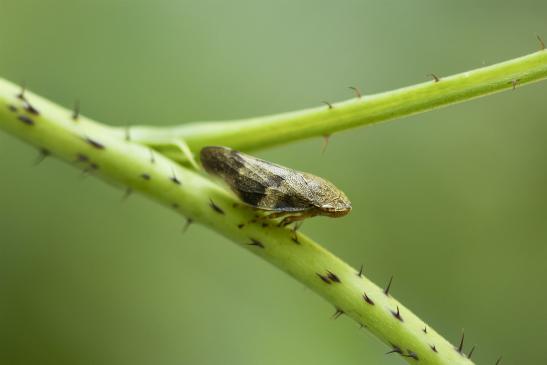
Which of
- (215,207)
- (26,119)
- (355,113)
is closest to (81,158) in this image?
(26,119)

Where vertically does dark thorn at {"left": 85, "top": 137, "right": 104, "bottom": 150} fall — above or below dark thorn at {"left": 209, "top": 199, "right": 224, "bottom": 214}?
above

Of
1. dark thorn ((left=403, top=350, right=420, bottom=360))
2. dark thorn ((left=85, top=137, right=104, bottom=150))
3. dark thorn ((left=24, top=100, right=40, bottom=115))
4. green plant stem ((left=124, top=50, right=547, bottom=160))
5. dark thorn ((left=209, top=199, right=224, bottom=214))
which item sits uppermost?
green plant stem ((left=124, top=50, right=547, bottom=160))

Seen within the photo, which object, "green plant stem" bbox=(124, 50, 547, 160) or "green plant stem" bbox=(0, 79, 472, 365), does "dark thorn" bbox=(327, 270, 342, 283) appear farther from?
"green plant stem" bbox=(124, 50, 547, 160)

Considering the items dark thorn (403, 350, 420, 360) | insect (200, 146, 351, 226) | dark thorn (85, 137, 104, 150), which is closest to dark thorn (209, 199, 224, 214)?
insect (200, 146, 351, 226)

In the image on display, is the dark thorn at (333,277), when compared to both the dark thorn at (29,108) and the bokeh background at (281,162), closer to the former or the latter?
the dark thorn at (29,108)

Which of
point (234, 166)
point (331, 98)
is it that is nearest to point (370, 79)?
point (331, 98)

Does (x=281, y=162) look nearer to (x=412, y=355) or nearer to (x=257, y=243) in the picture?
(x=257, y=243)

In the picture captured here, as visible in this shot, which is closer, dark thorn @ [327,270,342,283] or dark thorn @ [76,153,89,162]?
dark thorn @ [327,270,342,283]
